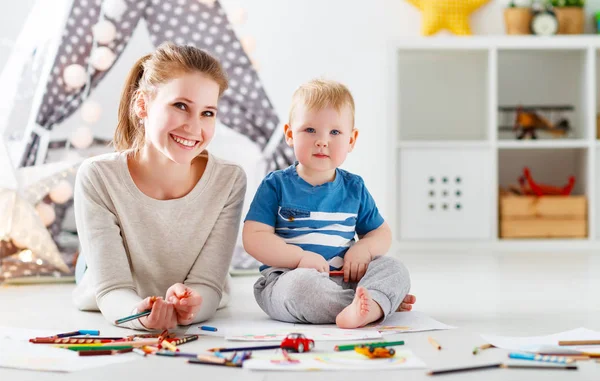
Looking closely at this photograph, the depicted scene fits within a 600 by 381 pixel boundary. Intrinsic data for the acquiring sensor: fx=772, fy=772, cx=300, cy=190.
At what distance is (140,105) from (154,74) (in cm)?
7

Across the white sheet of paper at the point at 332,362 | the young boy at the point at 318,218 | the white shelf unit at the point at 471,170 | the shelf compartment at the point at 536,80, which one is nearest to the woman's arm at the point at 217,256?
the young boy at the point at 318,218

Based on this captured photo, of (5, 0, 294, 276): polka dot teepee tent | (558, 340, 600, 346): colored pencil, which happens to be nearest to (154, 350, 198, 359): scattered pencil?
(558, 340, 600, 346): colored pencil

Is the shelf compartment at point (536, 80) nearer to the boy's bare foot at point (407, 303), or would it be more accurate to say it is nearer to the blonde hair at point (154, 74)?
the boy's bare foot at point (407, 303)

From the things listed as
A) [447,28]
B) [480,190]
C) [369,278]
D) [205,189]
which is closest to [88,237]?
[205,189]

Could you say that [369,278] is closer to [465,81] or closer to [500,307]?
[500,307]

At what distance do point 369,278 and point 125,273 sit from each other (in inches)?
17.5

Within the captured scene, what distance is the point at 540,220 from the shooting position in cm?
307

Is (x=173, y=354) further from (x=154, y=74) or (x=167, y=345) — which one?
(x=154, y=74)

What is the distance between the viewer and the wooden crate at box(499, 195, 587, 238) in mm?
3064

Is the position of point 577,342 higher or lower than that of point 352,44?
lower

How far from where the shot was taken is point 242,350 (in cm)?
114

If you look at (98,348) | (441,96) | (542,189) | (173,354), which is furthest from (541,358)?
(441,96)

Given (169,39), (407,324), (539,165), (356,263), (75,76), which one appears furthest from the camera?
(539,165)

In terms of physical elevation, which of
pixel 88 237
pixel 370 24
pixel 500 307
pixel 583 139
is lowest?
pixel 500 307
